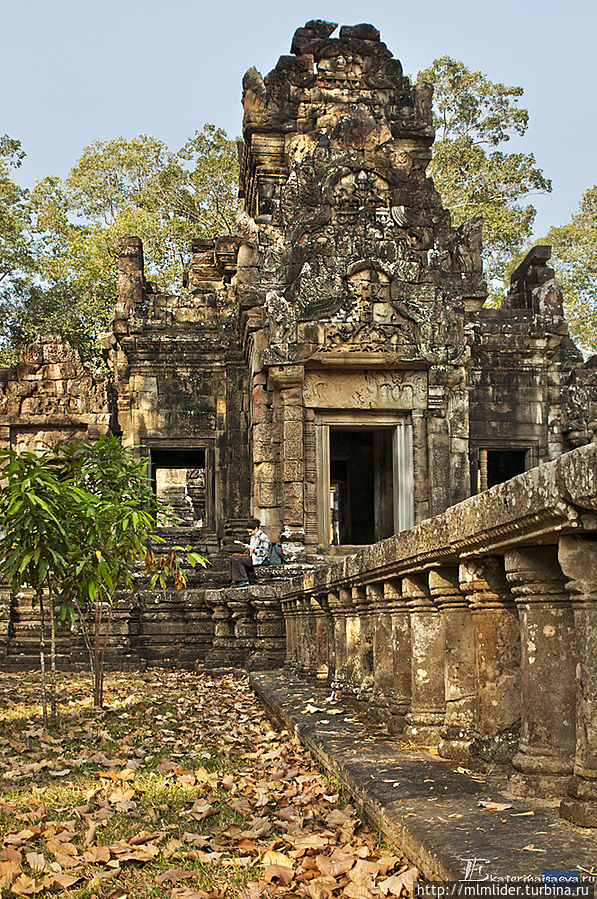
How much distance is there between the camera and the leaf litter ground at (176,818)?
10.6 ft

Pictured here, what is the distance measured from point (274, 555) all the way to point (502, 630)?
27.9 ft

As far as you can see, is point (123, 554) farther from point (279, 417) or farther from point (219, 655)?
point (279, 417)

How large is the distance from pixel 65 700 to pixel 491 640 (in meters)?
5.83

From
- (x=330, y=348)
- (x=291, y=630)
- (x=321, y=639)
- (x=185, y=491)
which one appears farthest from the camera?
(x=185, y=491)

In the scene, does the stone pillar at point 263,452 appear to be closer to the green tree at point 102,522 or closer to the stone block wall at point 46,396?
the green tree at point 102,522

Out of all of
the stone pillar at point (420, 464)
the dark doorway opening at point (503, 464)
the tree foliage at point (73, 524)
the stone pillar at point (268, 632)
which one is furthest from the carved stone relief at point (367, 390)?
the dark doorway opening at point (503, 464)

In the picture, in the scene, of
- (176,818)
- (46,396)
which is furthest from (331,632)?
(46,396)

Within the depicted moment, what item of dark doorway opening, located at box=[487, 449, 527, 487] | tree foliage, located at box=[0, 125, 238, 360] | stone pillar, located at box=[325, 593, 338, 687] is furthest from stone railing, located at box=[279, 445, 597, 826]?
tree foliage, located at box=[0, 125, 238, 360]

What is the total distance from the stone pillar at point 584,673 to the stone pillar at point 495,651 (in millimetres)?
800

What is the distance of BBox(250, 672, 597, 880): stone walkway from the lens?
246 cm

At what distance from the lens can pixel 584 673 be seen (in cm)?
280

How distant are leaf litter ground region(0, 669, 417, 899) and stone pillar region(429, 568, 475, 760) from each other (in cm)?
52

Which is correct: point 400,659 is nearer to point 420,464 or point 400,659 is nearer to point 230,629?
point 230,629

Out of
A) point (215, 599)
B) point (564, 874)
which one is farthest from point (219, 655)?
point (564, 874)
